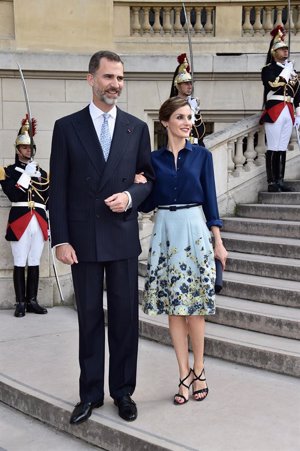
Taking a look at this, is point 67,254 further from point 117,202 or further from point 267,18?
point 267,18

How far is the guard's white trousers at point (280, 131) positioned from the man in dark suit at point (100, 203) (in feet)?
12.9

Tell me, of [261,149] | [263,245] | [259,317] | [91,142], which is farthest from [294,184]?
[91,142]

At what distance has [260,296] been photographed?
518 cm

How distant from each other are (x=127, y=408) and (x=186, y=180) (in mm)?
1471

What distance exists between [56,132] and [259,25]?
25.1ft

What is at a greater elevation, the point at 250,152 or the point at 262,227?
the point at 250,152

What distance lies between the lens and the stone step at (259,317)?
181 inches

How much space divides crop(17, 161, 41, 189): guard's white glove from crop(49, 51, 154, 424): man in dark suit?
2.72m

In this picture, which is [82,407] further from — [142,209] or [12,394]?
[142,209]

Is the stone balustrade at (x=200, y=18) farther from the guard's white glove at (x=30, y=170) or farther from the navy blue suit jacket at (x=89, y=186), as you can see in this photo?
the navy blue suit jacket at (x=89, y=186)

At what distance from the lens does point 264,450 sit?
9.98 ft

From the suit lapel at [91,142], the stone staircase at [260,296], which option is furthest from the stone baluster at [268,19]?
the suit lapel at [91,142]

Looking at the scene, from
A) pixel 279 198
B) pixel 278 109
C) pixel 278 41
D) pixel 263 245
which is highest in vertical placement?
pixel 278 41

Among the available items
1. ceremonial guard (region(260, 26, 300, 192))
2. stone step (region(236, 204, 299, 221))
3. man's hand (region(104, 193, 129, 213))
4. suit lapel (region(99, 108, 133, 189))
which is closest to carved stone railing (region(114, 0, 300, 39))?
ceremonial guard (region(260, 26, 300, 192))
